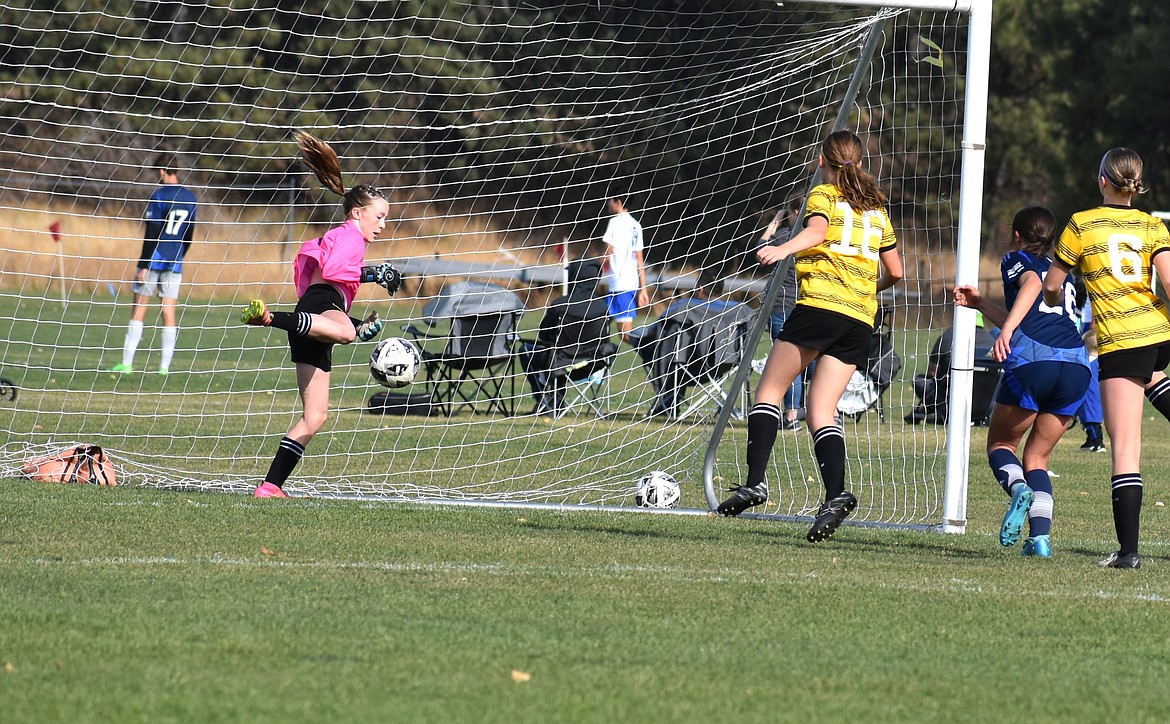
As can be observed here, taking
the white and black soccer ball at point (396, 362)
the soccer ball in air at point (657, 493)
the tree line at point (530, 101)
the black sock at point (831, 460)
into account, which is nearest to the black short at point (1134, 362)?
the black sock at point (831, 460)

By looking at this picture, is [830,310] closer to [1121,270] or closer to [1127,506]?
[1121,270]

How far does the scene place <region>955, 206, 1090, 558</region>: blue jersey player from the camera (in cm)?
690

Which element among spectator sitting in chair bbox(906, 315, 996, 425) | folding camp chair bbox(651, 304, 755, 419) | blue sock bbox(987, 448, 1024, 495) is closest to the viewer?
blue sock bbox(987, 448, 1024, 495)

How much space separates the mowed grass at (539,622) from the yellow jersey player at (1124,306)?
49 cm

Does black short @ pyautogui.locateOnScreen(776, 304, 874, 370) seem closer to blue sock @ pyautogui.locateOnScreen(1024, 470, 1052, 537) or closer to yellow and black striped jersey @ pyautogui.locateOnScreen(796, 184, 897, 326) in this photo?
yellow and black striped jersey @ pyautogui.locateOnScreen(796, 184, 897, 326)

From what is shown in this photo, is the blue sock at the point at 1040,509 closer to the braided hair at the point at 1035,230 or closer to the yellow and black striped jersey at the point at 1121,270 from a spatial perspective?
the yellow and black striped jersey at the point at 1121,270

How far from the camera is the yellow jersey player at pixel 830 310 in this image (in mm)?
A: 6828

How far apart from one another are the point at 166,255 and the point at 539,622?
10.8 metres

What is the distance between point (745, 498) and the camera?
6.69 meters

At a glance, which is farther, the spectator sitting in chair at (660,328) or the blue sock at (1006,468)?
the spectator sitting in chair at (660,328)

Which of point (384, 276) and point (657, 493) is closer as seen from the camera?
point (384, 276)

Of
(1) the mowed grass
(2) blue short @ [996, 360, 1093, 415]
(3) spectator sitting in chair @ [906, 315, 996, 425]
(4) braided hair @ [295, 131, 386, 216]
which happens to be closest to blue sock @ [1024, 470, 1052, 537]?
(1) the mowed grass

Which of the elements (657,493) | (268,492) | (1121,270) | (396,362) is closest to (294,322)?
(268,492)

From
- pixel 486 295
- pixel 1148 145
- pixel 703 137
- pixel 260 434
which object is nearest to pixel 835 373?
pixel 703 137
